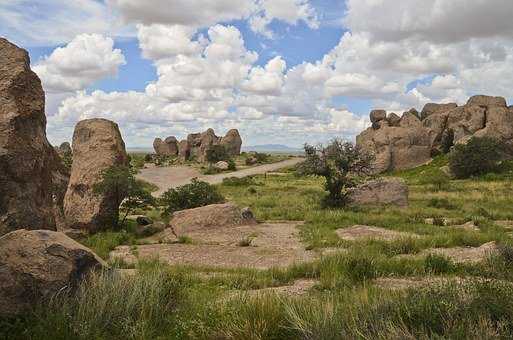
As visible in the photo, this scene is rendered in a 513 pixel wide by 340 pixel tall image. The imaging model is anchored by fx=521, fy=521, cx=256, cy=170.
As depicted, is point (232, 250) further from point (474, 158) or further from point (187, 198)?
point (474, 158)

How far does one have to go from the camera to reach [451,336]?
560 cm

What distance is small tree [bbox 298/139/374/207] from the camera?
1099 inches

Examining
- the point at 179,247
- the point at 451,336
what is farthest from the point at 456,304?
the point at 179,247

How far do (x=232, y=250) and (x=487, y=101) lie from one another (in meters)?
50.3

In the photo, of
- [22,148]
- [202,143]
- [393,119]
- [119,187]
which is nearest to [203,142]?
[202,143]

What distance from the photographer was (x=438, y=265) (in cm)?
1189

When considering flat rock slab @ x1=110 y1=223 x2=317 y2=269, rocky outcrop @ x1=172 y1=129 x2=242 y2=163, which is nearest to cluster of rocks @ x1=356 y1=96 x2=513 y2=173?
flat rock slab @ x1=110 y1=223 x2=317 y2=269

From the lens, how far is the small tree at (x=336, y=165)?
91.6 ft

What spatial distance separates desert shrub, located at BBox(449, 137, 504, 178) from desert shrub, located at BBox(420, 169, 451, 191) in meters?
1.19

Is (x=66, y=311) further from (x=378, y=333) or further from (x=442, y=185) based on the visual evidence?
(x=442, y=185)

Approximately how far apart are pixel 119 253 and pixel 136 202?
602 centimetres

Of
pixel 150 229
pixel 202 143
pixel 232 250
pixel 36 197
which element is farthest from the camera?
pixel 202 143

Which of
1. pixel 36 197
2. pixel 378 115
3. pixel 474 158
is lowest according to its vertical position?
pixel 474 158

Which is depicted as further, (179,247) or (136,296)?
(179,247)
